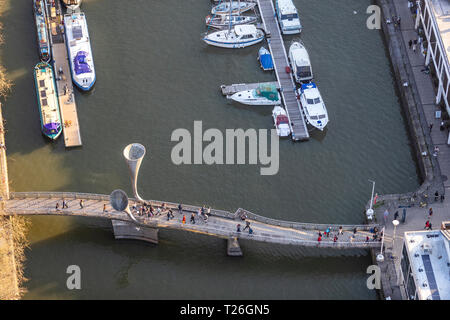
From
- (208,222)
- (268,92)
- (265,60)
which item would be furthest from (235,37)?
(208,222)

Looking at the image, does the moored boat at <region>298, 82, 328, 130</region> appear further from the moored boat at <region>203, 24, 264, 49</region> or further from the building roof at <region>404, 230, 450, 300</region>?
the building roof at <region>404, 230, 450, 300</region>

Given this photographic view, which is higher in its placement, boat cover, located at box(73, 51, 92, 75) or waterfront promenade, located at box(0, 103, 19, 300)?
boat cover, located at box(73, 51, 92, 75)

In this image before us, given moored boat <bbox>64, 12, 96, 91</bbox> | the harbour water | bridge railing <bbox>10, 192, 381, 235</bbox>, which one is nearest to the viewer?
the harbour water

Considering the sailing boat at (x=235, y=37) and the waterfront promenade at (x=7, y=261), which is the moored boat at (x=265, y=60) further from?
the waterfront promenade at (x=7, y=261)

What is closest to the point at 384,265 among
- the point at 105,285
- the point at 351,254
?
the point at 351,254

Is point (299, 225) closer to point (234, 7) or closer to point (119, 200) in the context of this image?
point (119, 200)

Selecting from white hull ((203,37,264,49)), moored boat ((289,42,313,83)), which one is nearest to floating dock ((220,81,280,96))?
moored boat ((289,42,313,83))
